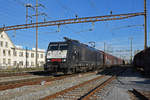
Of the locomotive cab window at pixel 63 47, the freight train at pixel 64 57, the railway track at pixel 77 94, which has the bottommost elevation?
the railway track at pixel 77 94

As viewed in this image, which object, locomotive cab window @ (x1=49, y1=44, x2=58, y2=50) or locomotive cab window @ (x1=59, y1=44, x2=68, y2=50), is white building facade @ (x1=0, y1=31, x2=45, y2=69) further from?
locomotive cab window @ (x1=59, y1=44, x2=68, y2=50)

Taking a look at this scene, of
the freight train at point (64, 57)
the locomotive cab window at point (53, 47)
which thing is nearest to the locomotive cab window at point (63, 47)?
the freight train at point (64, 57)

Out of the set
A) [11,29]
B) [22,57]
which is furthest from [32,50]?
[11,29]

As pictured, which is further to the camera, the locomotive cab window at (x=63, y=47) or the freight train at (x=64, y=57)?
the locomotive cab window at (x=63, y=47)

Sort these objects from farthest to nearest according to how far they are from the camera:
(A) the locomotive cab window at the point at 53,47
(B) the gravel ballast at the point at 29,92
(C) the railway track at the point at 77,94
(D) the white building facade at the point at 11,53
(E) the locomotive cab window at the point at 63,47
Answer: (D) the white building facade at the point at 11,53, (A) the locomotive cab window at the point at 53,47, (E) the locomotive cab window at the point at 63,47, (B) the gravel ballast at the point at 29,92, (C) the railway track at the point at 77,94

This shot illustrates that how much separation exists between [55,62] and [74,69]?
2497mm

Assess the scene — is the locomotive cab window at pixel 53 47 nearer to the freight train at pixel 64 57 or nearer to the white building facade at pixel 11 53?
the freight train at pixel 64 57

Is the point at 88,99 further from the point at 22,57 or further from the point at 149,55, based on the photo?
the point at 22,57

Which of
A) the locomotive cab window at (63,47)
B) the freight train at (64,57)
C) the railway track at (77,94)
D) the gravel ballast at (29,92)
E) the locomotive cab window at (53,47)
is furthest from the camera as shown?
the locomotive cab window at (53,47)

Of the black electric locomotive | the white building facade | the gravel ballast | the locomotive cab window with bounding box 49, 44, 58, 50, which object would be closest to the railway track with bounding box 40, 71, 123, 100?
the gravel ballast

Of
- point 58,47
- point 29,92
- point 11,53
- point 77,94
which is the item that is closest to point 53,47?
point 58,47

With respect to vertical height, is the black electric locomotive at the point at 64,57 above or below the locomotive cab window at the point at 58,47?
below

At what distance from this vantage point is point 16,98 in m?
6.94

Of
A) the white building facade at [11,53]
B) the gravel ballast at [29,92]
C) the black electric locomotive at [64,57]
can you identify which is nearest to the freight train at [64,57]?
the black electric locomotive at [64,57]
